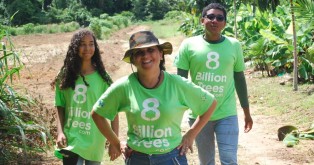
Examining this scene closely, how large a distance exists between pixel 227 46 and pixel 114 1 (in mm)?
71160

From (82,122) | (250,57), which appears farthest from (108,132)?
(250,57)

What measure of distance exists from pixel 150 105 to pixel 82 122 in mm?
1116

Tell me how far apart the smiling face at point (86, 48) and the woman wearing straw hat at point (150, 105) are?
102 cm

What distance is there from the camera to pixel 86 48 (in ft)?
12.9

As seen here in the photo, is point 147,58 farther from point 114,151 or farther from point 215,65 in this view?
point 215,65

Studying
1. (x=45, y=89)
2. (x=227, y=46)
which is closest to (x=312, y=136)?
(x=227, y=46)

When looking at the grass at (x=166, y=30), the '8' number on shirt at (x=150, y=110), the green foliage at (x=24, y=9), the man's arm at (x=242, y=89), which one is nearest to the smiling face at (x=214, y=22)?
the man's arm at (x=242, y=89)

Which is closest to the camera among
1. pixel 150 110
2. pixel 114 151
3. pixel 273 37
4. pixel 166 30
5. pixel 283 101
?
pixel 150 110

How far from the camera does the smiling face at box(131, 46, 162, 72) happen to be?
284cm

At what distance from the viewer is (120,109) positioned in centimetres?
292

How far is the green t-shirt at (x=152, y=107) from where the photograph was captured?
2.80 metres

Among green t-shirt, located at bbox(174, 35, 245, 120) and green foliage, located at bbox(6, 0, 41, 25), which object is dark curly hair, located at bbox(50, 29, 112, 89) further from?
green foliage, located at bbox(6, 0, 41, 25)

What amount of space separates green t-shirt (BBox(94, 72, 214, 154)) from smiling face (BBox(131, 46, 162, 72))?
0.10 m

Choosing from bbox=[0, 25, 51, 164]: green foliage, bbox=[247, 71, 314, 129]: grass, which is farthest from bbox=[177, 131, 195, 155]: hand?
bbox=[247, 71, 314, 129]: grass
